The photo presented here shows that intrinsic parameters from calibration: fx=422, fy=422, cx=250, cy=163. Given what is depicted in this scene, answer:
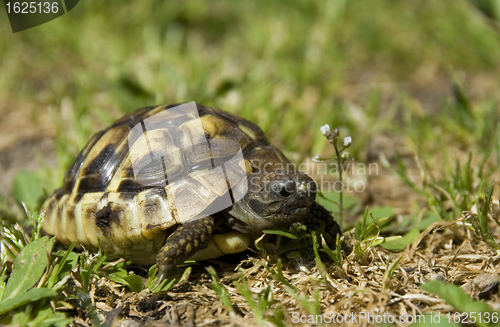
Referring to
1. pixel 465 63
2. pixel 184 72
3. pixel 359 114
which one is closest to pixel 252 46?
pixel 184 72

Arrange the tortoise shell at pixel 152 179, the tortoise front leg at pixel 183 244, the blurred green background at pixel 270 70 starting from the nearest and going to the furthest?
the tortoise front leg at pixel 183 244 → the tortoise shell at pixel 152 179 → the blurred green background at pixel 270 70

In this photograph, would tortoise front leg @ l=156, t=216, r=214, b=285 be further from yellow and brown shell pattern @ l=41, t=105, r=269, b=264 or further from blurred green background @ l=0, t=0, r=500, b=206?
blurred green background @ l=0, t=0, r=500, b=206

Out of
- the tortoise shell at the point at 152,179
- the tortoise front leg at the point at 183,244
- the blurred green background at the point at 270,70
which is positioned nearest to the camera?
the tortoise front leg at the point at 183,244

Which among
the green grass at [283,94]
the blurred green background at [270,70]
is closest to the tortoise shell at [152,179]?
the green grass at [283,94]

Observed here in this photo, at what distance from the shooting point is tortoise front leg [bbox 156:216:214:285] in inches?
75.1

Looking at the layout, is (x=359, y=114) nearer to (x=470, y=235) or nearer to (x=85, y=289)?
(x=470, y=235)

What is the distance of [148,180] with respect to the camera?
6.92 ft

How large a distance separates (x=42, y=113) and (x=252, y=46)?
9.09ft

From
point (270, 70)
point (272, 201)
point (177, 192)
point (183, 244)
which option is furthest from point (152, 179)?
point (270, 70)

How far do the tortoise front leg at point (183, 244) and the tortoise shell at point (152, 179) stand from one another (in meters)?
0.05

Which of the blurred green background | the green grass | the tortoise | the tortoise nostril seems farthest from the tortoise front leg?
the blurred green background

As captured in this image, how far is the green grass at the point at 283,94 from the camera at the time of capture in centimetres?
199

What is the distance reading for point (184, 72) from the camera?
4.61m

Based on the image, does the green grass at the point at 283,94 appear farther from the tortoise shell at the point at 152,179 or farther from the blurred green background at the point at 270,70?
the tortoise shell at the point at 152,179
